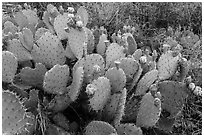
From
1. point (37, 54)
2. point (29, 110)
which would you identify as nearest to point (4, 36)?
point (37, 54)

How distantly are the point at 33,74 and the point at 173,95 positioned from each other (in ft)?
2.96

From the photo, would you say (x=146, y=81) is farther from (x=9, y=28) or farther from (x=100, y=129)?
(x=9, y=28)

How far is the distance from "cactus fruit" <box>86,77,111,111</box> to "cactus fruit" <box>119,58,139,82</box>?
0.87 feet

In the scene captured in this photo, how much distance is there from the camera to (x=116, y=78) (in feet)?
6.39

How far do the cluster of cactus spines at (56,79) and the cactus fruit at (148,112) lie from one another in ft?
1.59

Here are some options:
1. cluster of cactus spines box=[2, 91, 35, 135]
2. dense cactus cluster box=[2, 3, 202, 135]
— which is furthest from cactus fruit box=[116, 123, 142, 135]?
cluster of cactus spines box=[2, 91, 35, 135]

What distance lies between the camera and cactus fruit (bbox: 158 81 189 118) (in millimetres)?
2016

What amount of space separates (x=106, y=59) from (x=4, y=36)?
2.59 ft

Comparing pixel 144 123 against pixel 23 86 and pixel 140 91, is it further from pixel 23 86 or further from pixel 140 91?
pixel 23 86

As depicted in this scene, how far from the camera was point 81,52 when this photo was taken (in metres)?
2.09

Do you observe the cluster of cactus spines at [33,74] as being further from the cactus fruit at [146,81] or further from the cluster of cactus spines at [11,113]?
the cactus fruit at [146,81]

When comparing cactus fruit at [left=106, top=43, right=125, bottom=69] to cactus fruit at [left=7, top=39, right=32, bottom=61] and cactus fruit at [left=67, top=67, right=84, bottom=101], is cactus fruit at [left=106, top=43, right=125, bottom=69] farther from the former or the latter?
cactus fruit at [left=7, top=39, right=32, bottom=61]

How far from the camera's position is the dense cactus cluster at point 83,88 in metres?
1.85

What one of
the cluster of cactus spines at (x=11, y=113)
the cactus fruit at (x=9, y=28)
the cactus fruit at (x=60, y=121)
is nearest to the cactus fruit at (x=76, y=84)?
the cactus fruit at (x=60, y=121)
